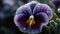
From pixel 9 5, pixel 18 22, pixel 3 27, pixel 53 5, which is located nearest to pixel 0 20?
pixel 3 27

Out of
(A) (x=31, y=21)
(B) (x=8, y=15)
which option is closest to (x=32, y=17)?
(A) (x=31, y=21)

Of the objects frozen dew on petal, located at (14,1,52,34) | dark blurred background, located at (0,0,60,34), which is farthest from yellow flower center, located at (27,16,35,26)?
dark blurred background, located at (0,0,60,34)

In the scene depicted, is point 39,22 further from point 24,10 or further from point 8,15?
point 8,15

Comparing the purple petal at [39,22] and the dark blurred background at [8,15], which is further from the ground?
the dark blurred background at [8,15]

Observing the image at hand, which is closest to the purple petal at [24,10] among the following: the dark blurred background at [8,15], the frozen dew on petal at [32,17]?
the frozen dew on petal at [32,17]

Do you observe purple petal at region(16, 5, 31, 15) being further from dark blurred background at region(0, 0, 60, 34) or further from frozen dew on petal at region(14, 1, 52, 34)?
dark blurred background at region(0, 0, 60, 34)

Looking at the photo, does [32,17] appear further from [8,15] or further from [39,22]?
[8,15]

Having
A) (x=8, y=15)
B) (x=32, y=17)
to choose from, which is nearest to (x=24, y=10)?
(x=32, y=17)

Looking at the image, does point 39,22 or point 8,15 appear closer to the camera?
point 39,22

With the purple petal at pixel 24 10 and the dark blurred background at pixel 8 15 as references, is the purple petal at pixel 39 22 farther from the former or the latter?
the dark blurred background at pixel 8 15
